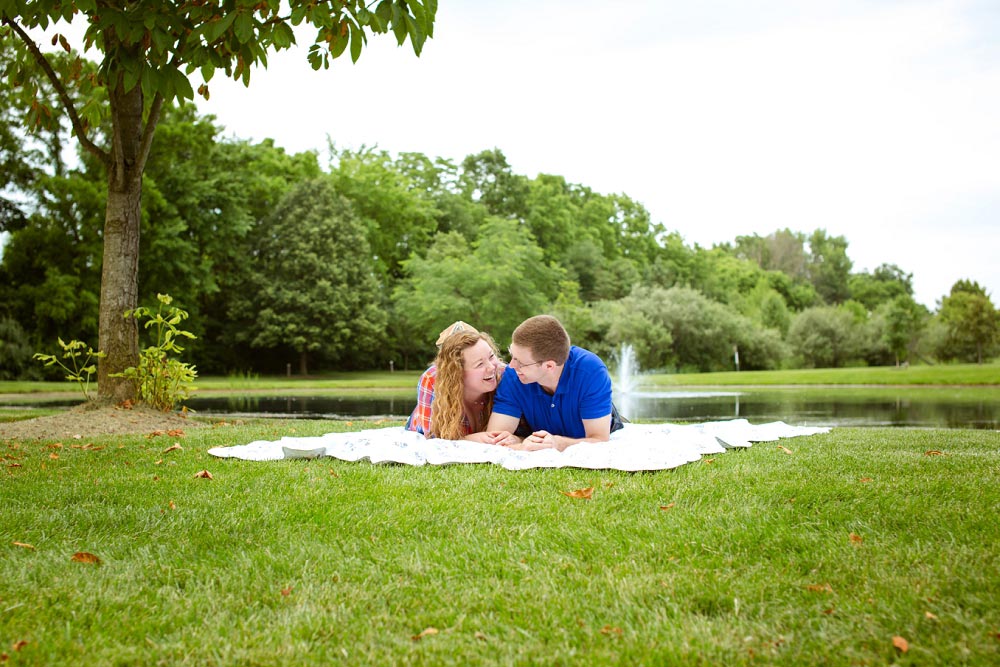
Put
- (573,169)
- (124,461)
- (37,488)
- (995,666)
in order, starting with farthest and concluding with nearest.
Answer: (573,169), (124,461), (37,488), (995,666)

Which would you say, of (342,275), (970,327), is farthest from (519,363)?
(970,327)

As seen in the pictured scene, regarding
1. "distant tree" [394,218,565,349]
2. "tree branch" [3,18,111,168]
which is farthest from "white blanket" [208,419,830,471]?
"distant tree" [394,218,565,349]

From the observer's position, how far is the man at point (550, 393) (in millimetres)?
5035

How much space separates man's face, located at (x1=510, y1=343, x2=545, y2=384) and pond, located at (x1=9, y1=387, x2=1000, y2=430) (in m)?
7.17

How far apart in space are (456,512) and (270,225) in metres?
36.4

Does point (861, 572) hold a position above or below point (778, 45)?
below

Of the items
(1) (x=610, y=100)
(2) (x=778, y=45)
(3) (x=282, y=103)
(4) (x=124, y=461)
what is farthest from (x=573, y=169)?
(4) (x=124, y=461)

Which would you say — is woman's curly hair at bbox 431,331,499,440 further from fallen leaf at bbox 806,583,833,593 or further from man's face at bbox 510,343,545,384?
fallen leaf at bbox 806,583,833,593

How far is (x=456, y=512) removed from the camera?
3.47m

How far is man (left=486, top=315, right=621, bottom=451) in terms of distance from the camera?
504 centimetres

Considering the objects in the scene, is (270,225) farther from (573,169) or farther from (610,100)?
(573,169)

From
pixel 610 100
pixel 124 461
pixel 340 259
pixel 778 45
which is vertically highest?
pixel 610 100

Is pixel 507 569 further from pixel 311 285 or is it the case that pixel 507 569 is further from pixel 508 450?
pixel 311 285

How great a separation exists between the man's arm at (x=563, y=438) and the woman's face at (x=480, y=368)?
0.51m
